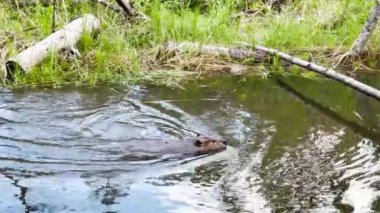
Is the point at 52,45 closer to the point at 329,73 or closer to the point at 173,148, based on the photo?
the point at 173,148

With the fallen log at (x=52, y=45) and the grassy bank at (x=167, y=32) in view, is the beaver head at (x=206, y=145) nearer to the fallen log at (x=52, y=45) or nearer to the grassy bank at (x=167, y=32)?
the grassy bank at (x=167, y=32)

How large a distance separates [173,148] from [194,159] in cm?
18

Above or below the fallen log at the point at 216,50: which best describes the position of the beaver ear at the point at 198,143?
below

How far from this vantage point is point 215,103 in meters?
6.18

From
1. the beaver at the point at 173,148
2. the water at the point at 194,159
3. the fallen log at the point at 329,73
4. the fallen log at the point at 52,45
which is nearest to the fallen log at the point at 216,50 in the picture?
the fallen log at the point at 329,73

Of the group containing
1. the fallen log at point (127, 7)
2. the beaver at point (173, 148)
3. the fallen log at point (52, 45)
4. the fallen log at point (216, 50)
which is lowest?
the beaver at point (173, 148)

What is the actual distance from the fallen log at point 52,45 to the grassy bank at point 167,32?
0.09 m

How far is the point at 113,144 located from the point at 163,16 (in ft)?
11.5

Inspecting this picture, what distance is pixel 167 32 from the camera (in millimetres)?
7883

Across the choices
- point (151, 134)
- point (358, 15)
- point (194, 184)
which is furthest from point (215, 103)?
point (358, 15)

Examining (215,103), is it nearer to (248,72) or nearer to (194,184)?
(248,72)

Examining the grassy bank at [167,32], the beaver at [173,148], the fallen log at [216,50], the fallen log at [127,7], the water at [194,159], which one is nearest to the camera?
the water at [194,159]

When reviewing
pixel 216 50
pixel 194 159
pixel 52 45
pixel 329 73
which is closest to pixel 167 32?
pixel 216 50

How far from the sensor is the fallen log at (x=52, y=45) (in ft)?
21.2
